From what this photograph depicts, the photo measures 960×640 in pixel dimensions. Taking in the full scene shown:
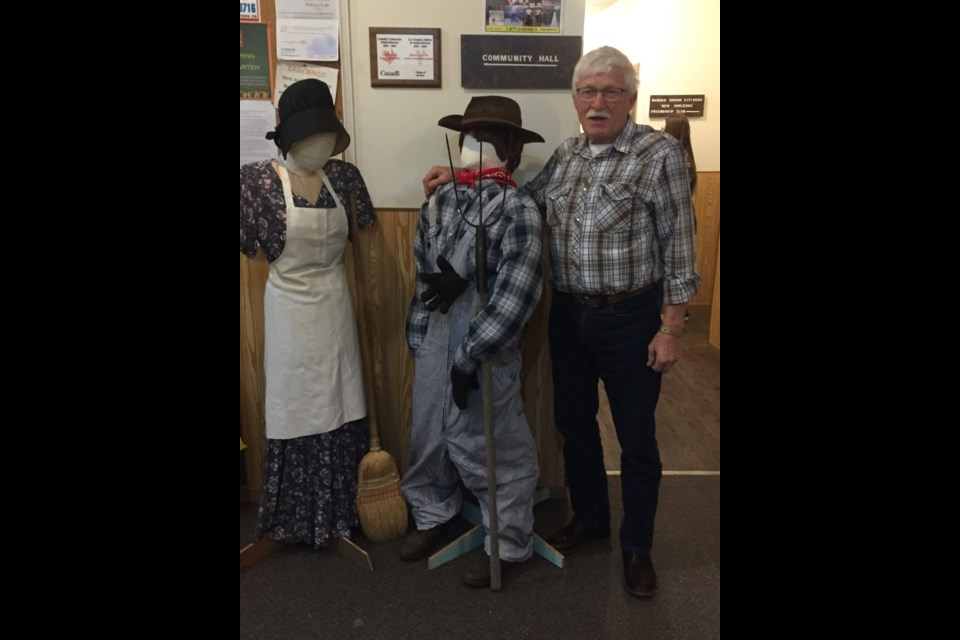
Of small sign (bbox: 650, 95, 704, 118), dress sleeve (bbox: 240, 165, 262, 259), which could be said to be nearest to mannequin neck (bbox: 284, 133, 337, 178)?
dress sleeve (bbox: 240, 165, 262, 259)

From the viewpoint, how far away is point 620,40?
5469 mm

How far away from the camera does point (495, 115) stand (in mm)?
1945

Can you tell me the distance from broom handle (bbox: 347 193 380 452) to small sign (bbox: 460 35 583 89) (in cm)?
62

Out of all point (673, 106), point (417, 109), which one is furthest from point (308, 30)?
point (673, 106)

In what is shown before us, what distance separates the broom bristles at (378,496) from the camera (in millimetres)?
2176

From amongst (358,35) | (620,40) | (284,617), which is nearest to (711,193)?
(620,40)

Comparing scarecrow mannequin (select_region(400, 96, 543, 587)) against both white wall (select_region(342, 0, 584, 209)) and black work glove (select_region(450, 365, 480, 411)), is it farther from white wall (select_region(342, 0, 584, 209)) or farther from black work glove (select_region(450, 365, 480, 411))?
white wall (select_region(342, 0, 584, 209))

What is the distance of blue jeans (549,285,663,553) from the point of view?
187 cm

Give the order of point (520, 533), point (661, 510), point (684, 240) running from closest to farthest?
point (684, 240), point (520, 533), point (661, 510)

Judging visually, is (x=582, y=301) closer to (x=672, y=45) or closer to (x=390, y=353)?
(x=390, y=353)

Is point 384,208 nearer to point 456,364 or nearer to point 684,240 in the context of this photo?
point 456,364

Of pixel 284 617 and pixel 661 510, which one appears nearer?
pixel 284 617

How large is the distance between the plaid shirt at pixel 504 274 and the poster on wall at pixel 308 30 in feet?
2.44

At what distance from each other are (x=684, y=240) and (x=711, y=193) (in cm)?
403
